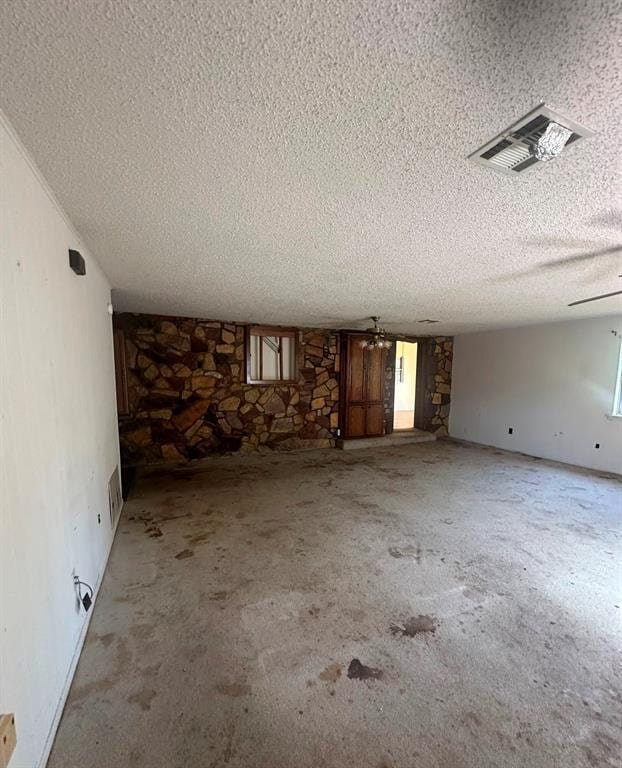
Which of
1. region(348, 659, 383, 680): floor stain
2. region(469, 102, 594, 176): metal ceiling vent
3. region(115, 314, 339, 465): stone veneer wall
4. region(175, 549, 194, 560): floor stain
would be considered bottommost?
region(175, 549, 194, 560): floor stain

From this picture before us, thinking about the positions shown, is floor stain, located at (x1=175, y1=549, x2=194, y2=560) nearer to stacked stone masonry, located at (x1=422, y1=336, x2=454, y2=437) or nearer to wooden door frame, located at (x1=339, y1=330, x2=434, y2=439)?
wooden door frame, located at (x1=339, y1=330, x2=434, y2=439)

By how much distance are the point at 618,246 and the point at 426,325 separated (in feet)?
11.1

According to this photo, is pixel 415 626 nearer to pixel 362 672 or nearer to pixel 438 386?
pixel 362 672

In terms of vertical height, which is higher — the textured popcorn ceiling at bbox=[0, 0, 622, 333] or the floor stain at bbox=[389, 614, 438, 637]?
the textured popcorn ceiling at bbox=[0, 0, 622, 333]

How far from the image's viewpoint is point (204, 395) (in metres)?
5.00

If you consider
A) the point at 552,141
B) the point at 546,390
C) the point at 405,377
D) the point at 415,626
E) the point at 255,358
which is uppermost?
the point at 552,141

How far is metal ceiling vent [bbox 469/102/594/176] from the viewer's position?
0.95 metres

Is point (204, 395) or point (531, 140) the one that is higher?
point (531, 140)

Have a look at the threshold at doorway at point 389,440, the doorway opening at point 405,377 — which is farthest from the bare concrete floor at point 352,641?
the doorway opening at point 405,377

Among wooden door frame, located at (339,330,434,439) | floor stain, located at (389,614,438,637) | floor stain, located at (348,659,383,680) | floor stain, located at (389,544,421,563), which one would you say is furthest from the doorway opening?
floor stain, located at (348,659,383,680)

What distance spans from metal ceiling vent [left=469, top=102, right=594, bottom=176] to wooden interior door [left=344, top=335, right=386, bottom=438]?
186 inches

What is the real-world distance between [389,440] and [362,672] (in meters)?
4.84

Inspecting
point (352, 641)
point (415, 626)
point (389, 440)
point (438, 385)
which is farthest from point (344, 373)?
point (352, 641)

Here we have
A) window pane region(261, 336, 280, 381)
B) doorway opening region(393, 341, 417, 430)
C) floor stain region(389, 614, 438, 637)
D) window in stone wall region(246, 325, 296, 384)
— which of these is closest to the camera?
floor stain region(389, 614, 438, 637)
